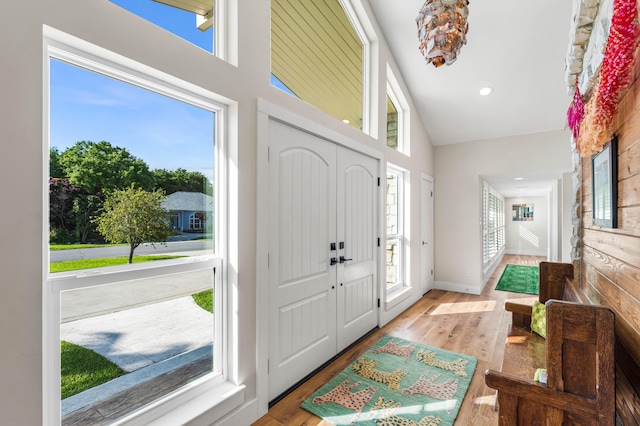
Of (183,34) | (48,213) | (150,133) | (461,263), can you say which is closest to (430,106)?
(461,263)

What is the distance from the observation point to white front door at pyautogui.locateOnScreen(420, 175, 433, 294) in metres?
4.85

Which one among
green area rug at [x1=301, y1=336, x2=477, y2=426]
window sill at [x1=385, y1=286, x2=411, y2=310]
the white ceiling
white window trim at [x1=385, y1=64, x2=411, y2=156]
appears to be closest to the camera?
green area rug at [x1=301, y1=336, x2=477, y2=426]

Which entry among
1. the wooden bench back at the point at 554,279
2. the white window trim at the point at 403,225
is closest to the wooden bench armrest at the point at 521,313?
the wooden bench back at the point at 554,279

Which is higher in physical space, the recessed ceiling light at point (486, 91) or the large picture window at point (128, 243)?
A: the recessed ceiling light at point (486, 91)

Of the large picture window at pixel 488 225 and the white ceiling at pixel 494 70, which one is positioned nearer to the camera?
the white ceiling at pixel 494 70

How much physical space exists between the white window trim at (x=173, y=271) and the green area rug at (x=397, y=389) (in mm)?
717

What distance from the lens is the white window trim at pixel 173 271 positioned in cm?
123

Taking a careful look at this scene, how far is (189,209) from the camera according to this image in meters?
1.76

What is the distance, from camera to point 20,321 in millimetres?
1083

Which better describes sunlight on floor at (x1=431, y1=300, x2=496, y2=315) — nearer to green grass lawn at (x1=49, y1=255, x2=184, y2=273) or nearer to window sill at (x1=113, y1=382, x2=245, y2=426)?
window sill at (x1=113, y1=382, x2=245, y2=426)

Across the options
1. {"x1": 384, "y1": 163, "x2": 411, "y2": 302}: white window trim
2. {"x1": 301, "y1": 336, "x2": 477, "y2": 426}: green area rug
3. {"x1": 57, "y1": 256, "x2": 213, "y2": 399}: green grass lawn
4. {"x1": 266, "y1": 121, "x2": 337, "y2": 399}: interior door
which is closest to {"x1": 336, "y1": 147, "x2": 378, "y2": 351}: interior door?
{"x1": 266, "y1": 121, "x2": 337, "y2": 399}: interior door

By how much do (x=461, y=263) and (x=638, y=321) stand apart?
424 cm

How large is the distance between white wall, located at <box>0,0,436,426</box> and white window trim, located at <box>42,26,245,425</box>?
0.04m

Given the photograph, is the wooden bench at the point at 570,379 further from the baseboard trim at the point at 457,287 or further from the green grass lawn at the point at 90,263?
the baseboard trim at the point at 457,287
